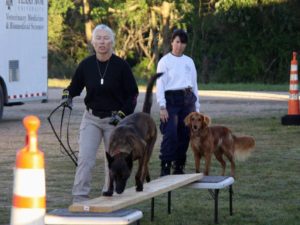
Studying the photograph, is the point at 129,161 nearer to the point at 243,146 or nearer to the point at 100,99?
the point at 100,99

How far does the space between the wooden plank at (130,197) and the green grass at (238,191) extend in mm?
523

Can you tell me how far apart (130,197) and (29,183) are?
2982 mm

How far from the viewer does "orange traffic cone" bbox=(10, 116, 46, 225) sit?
220 inches

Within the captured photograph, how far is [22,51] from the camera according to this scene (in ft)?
75.6

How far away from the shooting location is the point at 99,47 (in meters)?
9.68

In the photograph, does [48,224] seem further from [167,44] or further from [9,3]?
[167,44]

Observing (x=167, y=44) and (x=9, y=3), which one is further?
(x=167, y=44)

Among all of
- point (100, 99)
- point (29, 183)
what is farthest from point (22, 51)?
point (29, 183)

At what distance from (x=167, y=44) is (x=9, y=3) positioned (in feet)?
90.8

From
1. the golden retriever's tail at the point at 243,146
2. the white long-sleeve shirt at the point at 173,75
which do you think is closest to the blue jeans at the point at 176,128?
the white long-sleeve shirt at the point at 173,75

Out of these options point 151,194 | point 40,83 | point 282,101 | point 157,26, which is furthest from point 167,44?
point 151,194

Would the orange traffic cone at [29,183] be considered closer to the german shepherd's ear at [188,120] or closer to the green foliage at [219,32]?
the german shepherd's ear at [188,120]

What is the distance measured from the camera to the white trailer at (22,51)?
22.1m

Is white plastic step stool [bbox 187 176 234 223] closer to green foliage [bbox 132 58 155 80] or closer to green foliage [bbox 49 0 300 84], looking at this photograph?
green foliage [bbox 49 0 300 84]
